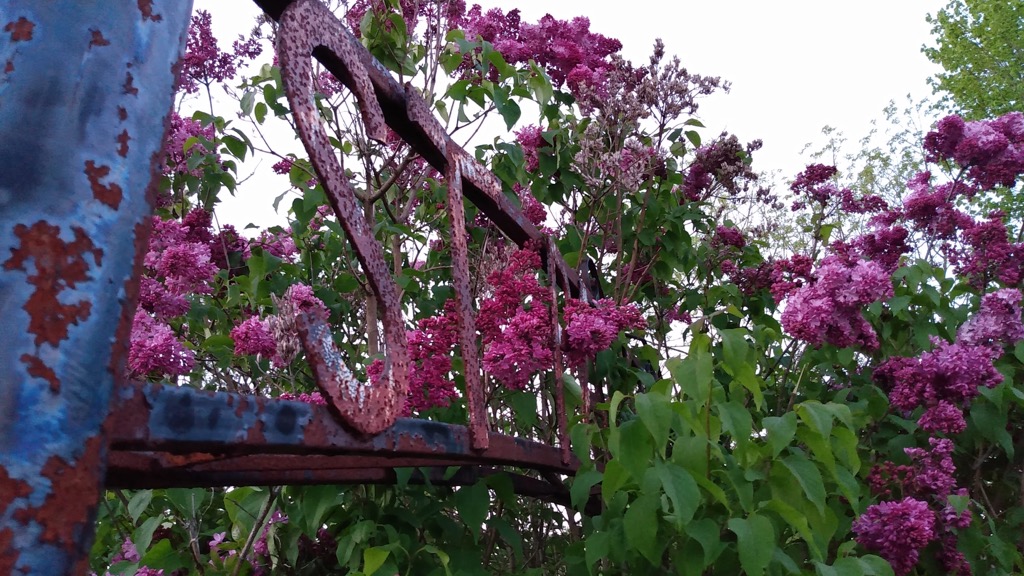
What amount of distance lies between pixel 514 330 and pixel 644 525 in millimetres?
480

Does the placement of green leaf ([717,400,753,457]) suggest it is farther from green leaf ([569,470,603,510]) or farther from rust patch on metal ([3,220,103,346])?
rust patch on metal ([3,220,103,346])

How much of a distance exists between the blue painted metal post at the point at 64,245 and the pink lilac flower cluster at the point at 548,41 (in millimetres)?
2797

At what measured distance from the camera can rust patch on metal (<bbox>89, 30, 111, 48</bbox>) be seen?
1.63 feet

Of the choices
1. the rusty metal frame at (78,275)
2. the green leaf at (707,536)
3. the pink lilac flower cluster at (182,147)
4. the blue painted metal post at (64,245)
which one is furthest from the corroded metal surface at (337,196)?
the pink lilac flower cluster at (182,147)

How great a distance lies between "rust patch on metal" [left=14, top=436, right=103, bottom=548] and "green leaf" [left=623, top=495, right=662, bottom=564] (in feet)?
4.27

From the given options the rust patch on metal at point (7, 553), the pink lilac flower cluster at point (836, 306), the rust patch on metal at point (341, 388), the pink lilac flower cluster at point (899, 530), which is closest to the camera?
the rust patch on metal at point (7, 553)

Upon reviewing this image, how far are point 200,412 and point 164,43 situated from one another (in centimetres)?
26

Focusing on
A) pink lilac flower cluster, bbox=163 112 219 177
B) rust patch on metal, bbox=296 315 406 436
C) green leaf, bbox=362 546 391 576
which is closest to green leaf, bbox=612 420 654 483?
green leaf, bbox=362 546 391 576

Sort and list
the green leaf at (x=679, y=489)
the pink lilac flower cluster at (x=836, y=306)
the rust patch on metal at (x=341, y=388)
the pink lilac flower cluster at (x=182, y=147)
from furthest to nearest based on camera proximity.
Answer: the pink lilac flower cluster at (x=182, y=147) → the pink lilac flower cluster at (x=836, y=306) → the green leaf at (x=679, y=489) → the rust patch on metal at (x=341, y=388)

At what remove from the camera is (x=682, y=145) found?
3262 mm

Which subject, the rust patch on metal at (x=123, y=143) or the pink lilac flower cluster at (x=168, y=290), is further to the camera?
the pink lilac flower cluster at (x=168, y=290)

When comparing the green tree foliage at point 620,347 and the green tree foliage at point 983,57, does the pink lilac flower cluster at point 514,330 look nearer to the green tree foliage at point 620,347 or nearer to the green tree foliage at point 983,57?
the green tree foliage at point 620,347

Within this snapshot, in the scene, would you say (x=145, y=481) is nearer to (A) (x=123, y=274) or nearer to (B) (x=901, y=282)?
(A) (x=123, y=274)

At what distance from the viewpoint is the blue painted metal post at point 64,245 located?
1.38ft
